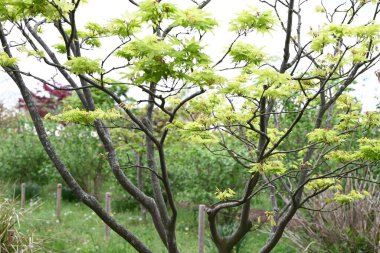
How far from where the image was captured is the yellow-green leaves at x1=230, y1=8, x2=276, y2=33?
12.0 ft

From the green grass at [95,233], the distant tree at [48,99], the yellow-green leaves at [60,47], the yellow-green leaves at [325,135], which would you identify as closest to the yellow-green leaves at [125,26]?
the yellow-green leaves at [60,47]

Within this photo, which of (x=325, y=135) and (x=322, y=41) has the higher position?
(x=322, y=41)

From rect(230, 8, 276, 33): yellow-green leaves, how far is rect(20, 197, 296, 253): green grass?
324cm

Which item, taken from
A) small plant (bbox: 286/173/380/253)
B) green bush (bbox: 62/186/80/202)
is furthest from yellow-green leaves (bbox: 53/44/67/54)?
green bush (bbox: 62/186/80/202)

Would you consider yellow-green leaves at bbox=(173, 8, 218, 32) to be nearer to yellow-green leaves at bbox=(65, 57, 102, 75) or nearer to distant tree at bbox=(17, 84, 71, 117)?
yellow-green leaves at bbox=(65, 57, 102, 75)

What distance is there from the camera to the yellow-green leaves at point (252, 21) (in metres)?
3.65

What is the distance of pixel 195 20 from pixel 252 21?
58cm

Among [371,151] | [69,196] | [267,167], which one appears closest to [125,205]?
[69,196]

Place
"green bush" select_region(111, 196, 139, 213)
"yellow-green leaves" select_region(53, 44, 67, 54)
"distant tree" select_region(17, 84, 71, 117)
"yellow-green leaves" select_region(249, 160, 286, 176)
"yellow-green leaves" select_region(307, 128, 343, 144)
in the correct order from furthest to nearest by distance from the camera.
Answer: "distant tree" select_region(17, 84, 71, 117) < "green bush" select_region(111, 196, 139, 213) < "yellow-green leaves" select_region(53, 44, 67, 54) < "yellow-green leaves" select_region(307, 128, 343, 144) < "yellow-green leaves" select_region(249, 160, 286, 176)

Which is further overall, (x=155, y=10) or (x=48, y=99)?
(x=48, y=99)

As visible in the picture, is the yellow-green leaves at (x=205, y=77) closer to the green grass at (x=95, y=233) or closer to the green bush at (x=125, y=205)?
the green grass at (x=95, y=233)

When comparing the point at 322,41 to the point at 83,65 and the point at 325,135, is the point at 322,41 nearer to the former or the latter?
the point at 325,135

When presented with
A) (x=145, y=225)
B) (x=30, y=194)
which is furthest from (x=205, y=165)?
(x=30, y=194)

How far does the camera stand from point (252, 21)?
3.66 meters
